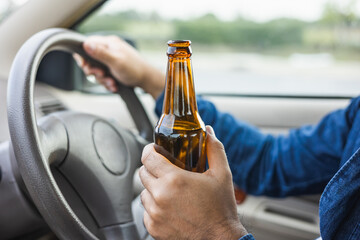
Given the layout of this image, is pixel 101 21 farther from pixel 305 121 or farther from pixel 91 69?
pixel 305 121

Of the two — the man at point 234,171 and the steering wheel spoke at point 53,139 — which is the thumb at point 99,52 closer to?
the man at point 234,171

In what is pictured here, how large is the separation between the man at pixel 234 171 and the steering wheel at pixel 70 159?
150 millimetres

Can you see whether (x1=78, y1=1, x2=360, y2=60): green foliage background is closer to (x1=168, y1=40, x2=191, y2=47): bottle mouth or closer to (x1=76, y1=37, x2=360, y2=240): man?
(x1=76, y1=37, x2=360, y2=240): man

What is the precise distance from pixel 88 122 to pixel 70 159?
128 mm

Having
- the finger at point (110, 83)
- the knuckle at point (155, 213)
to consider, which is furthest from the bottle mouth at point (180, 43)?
the finger at point (110, 83)

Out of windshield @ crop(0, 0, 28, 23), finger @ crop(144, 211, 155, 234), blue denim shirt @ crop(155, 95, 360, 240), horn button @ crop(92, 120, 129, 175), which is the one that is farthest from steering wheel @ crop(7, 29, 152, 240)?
windshield @ crop(0, 0, 28, 23)

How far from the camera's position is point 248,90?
192cm

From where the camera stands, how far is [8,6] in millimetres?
1520

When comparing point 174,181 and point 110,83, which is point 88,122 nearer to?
point 110,83

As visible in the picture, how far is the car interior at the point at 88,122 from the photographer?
2.63ft

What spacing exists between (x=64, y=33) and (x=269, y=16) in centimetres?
120

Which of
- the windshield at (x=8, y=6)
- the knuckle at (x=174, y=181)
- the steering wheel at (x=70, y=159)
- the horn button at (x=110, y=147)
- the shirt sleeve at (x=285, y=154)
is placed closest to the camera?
the knuckle at (x=174, y=181)

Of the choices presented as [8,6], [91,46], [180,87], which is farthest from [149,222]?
[8,6]

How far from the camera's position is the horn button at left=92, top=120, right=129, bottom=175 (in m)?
1.03
